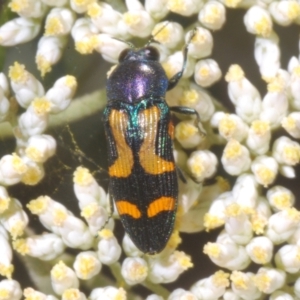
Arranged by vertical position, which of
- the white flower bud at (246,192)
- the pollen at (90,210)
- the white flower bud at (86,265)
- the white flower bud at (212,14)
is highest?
the white flower bud at (212,14)

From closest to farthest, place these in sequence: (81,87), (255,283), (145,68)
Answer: (255,283)
(145,68)
(81,87)

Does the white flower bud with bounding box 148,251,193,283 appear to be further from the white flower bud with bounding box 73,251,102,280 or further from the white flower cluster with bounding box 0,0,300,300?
the white flower bud with bounding box 73,251,102,280

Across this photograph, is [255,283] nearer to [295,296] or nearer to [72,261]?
[295,296]

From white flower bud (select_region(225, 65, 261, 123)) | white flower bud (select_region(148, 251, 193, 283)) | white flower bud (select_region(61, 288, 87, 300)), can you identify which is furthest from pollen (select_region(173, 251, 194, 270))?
white flower bud (select_region(225, 65, 261, 123))

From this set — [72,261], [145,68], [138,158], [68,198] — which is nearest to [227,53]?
[145,68]

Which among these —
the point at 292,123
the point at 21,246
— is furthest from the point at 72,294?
the point at 292,123

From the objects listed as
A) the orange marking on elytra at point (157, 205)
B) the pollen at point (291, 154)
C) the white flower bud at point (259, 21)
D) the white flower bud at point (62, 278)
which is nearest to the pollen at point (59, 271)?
the white flower bud at point (62, 278)

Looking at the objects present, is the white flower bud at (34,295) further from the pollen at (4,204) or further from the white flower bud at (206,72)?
the white flower bud at (206,72)
